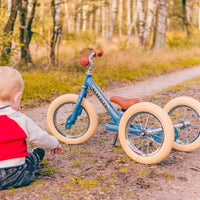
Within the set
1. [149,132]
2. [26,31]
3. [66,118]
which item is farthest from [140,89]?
[149,132]

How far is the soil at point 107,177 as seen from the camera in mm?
2703

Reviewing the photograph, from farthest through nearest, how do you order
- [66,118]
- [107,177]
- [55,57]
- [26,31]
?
1. [55,57]
2. [26,31]
3. [66,118]
4. [107,177]

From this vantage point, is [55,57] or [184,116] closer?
[184,116]

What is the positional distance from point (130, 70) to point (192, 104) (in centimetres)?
583

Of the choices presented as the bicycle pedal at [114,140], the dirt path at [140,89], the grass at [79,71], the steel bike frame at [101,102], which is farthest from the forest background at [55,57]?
the bicycle pedal at [114,140]

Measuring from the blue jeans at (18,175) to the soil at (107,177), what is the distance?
0.05 m

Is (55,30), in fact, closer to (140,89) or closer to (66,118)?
(140,89)

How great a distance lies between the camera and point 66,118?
167 inches

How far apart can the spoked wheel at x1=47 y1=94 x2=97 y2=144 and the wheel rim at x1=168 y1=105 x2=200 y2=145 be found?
40.7 inches

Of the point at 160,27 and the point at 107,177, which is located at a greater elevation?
the point at 160,27

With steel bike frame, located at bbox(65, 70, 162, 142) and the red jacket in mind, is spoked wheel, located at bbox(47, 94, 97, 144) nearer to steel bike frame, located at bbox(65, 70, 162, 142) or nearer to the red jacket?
steel bike frame, located at bbox(65, 70, 162, 142)

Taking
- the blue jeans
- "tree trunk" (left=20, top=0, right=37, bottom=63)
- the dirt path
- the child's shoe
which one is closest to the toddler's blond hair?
the blue jeans

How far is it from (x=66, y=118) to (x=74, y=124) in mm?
224

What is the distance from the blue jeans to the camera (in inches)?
105
